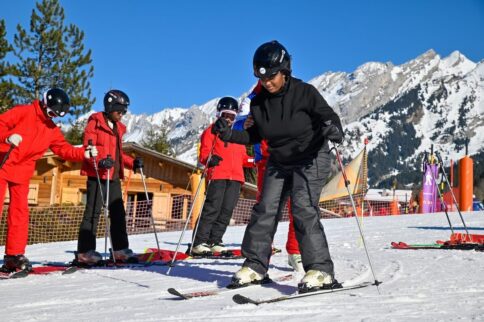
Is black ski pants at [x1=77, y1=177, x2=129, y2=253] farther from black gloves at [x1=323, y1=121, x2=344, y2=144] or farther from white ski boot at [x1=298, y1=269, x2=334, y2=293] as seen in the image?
black gloves at [x1=323, y1=121, x2=344, y2=144]

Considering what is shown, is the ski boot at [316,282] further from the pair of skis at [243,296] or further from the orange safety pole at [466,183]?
the orange safety pole at [466,183]

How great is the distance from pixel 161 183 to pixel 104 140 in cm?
1786

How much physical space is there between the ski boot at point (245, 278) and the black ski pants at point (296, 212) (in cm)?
4

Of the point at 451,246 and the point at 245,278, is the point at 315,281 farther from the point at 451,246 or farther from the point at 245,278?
the point at 451,246

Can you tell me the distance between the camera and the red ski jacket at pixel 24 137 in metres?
5.49

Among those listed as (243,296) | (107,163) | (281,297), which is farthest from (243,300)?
(107,163)

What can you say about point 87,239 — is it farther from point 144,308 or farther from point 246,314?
point 246,314

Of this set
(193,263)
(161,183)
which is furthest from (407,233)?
(161,183)

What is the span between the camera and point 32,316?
3.19 meters

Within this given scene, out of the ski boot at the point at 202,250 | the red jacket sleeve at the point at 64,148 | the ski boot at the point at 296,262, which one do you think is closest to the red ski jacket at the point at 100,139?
the red jacket sleeve at the point at 64,148

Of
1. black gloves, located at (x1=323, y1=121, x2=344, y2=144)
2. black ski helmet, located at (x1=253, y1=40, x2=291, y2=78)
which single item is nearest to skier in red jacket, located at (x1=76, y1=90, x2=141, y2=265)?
black ski helmet, located at (x1=253, y1=40, x2=291, y2=78)

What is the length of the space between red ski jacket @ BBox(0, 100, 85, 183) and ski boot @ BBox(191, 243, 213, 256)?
1.83 metres

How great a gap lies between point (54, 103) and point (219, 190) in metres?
2.34

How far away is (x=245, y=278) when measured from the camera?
13.1 ft
